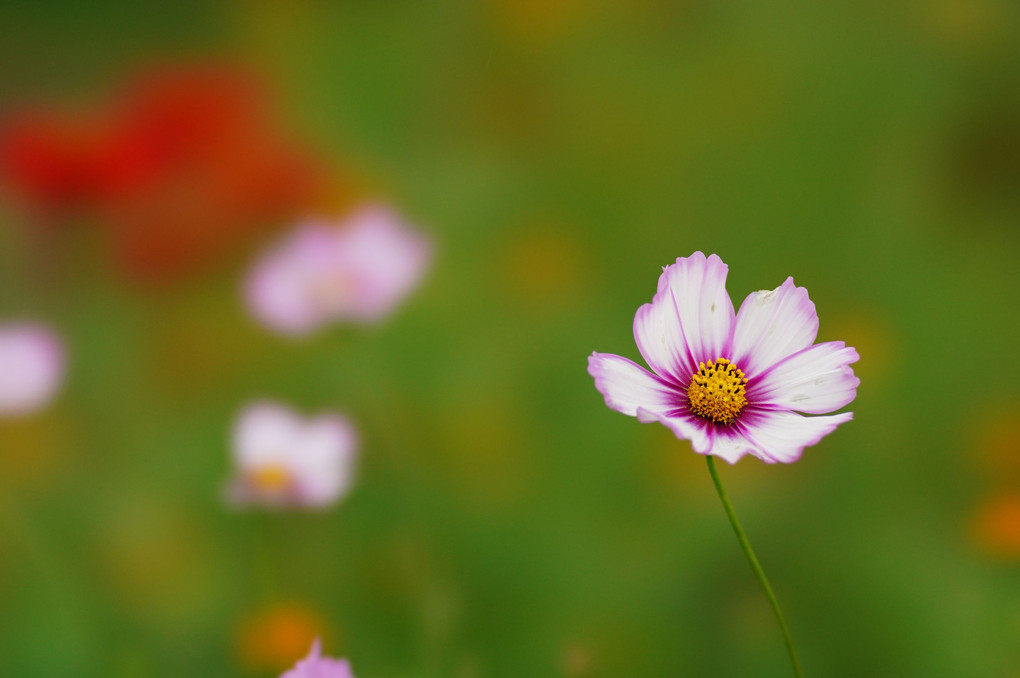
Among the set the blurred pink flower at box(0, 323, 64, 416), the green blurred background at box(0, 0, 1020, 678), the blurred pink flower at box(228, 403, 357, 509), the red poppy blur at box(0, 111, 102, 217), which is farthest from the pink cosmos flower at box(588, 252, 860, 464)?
the red poppy blur at box(0, 111, 102, 217)

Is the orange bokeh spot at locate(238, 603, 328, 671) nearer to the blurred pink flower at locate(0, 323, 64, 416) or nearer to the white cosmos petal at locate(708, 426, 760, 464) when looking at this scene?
the blurred pink flower at locate(0, 323, 64, 416)

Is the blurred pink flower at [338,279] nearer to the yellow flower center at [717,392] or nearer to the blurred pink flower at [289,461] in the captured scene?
the blurred pink flower at [289,461]

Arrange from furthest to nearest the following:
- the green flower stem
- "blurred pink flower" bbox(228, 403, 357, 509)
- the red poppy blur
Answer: the red poppy blur < "blurred pink flower" bbox(228, 403, 357, 509) < the green flower stem

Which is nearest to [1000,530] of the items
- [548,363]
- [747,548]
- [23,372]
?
[548,363]

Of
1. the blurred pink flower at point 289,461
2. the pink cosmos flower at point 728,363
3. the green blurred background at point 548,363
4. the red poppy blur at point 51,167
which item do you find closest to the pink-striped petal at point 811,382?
the pink cosmos flower at point 728,363

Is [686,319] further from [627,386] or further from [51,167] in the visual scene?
[51,167]

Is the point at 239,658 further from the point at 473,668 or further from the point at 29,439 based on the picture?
the point at 29,439
